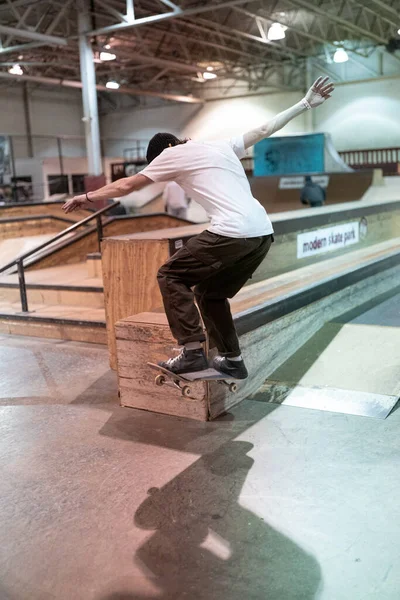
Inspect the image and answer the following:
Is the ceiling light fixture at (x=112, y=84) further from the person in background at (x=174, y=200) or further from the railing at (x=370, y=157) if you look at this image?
the person in background at (x=174, y=200)

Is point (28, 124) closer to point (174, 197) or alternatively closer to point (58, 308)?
point (174, 197)

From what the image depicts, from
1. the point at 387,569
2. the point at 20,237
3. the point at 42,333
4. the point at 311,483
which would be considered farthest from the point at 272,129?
the point at 20,237

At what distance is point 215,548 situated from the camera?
2.52 meters

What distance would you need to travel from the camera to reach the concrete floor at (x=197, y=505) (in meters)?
2.31

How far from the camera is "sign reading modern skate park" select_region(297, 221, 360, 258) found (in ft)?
22.0

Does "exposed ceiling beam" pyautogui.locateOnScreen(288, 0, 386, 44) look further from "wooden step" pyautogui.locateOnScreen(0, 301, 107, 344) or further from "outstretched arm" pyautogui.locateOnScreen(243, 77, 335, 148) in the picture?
"outstretched arm" pyautogui.locateOnScreen(243, 77, 335, 148)

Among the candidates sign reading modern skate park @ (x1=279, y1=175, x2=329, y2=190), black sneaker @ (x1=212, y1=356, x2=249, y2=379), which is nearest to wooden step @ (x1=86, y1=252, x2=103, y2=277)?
black sneaker @ (x1=212, y1=356, x2=249, y2=379)

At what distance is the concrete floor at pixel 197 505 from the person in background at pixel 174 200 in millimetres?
7606

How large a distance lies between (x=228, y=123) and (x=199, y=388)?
28313 millimetres

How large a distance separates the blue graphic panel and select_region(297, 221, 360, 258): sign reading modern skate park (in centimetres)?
919

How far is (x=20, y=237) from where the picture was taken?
11766mm

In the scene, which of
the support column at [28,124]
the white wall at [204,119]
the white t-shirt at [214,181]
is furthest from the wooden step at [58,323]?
the support column at [28,124]

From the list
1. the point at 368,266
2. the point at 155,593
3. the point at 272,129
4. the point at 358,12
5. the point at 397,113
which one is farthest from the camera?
the point at 397,113

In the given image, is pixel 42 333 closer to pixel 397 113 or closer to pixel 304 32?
pixel 304 32
